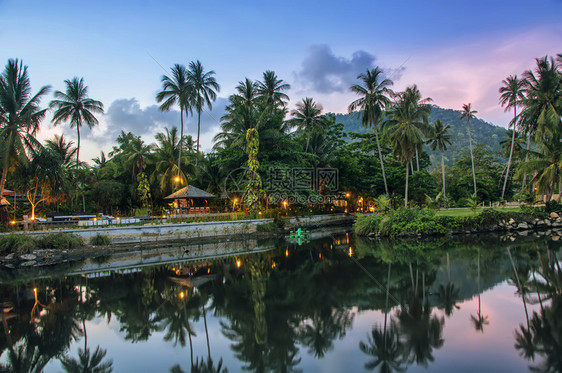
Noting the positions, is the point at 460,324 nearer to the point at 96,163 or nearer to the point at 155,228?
the point at 155,228

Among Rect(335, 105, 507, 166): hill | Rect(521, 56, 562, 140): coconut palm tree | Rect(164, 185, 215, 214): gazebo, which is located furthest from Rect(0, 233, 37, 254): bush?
Rect(335, 105, 507, 166): hill

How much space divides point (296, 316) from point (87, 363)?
444 cm

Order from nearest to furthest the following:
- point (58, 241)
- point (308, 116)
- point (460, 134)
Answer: point (58, 241) → point (308, 116) → point (460, 134)

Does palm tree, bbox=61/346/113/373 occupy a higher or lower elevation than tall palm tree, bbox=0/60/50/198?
lower

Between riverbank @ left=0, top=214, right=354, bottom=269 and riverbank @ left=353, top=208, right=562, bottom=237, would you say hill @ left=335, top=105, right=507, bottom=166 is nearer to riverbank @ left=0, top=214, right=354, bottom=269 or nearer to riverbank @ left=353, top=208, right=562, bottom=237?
riverbank @ left=353, top=208, right=562, bottom=237

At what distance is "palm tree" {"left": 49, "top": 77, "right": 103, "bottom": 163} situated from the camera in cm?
3231

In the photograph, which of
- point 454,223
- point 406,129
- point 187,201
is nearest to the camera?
point 454,223

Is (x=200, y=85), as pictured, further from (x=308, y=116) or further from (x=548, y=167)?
(x=548, y=167)

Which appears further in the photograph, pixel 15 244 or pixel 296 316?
pixel 15 244

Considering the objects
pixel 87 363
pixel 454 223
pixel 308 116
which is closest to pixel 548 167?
pixel 454 223

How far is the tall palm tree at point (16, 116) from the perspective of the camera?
1966 centimetres

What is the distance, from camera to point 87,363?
643 centimetres

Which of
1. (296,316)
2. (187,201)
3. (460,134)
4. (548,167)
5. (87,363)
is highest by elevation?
(460,134)

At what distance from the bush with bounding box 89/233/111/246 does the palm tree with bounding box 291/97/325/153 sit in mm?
25286
